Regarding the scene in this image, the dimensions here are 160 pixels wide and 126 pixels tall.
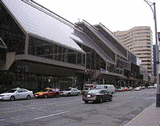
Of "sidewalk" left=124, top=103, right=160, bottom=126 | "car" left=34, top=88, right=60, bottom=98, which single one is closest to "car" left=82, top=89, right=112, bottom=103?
"sidewalk" left=124, top=103, right=160, bottom=126

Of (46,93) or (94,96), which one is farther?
(46,93)

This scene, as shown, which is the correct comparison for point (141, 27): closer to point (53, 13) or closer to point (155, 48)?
point (53, 13)

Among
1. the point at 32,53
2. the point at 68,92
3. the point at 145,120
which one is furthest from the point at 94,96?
the point at 32,53

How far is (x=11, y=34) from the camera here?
3284 centimetres

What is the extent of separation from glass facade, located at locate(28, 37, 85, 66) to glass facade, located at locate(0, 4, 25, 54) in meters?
1.63

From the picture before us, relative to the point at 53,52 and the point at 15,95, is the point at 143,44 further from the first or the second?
the point at 15,95

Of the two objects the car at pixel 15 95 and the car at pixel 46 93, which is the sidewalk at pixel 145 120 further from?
the car at pixel 46 93

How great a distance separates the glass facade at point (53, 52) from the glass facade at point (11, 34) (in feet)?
5.35

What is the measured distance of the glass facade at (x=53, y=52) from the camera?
3259cm

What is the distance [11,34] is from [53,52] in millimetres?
8155

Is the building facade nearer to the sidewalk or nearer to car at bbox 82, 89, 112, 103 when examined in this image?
car at bbox 82, 89, 112, 103

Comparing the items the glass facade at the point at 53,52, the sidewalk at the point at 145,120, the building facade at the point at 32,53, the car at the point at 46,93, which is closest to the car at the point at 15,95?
the car at the point at 46,93

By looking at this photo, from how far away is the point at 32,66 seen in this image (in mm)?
35062

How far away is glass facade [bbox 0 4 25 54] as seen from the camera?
31.8 meters
